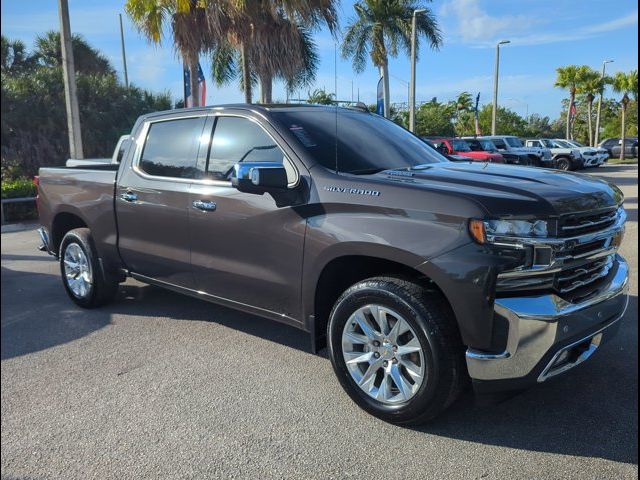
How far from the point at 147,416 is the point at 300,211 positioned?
4.97ft

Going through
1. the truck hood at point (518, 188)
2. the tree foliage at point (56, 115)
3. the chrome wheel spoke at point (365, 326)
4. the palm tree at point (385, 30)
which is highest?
the palm tree at point (385, 30)

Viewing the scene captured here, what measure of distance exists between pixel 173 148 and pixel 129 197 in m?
0.61

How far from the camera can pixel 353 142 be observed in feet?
12.8

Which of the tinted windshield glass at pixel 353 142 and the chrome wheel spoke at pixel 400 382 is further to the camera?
the tinted windshield glass at pixel 353 142

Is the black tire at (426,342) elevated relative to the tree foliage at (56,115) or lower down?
lower down

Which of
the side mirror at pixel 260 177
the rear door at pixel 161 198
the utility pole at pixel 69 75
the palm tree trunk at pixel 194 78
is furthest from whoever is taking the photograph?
the palm tree trunk at pixel 194 78

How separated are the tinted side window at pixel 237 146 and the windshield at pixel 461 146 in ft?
52.3

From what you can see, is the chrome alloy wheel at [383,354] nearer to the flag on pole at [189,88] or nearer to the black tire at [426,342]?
the black tire at [426,342]

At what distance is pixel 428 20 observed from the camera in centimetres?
2481

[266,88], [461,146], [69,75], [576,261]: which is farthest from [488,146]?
[576,261]

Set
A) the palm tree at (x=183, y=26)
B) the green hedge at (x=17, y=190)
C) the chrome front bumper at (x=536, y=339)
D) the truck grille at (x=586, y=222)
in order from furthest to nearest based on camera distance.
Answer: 1. the palm tree at (x=183, y=26)
2. the green hedge at (x=17, y=190)
3. the truck grille at (x=586, y=222)
4. the chrome front bumper at (x=536, y=339)

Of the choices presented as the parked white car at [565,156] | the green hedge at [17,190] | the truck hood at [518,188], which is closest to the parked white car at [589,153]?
the parked white car at [565,156]

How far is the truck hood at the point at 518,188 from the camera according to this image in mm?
2818

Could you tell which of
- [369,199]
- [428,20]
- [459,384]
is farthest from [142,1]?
[428,20]
